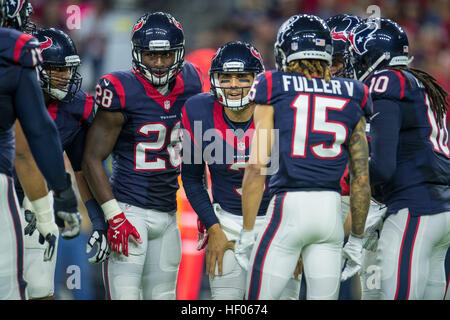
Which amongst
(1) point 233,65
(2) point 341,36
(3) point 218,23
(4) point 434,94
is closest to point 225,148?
(1) point 233,65

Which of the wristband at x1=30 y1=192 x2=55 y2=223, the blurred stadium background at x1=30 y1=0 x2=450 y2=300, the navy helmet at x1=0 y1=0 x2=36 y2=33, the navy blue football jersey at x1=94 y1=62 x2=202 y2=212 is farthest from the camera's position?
the blurred stadium background at x1=30 y1=0 x2=450 y2=300

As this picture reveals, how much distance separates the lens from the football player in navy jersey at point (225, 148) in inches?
149

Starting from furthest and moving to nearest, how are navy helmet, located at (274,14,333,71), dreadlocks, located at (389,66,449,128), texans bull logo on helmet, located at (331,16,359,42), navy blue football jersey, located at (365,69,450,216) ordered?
texans bull logo on helmet, located at (331,16,359,42), dreadlocks, located at (389,66,449,128), navy blue football jersey, located at (365,69,450,216), navy helmet, located at (274,14,333,71)

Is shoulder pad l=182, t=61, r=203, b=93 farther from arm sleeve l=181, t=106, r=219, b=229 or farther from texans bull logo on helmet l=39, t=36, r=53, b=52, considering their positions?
texans bull logo on helmet l=39, t=36, r=53, b=52

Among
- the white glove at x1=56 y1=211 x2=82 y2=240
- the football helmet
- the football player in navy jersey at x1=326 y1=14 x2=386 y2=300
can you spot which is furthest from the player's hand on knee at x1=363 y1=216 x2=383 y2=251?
the white glove at x1=56 y1=211 x2=82 y2=240

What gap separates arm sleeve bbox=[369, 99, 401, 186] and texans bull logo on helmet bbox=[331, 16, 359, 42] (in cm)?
101

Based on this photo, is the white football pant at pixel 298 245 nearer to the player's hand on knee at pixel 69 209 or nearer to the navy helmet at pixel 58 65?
the player's hand on knee at pixel 69 209

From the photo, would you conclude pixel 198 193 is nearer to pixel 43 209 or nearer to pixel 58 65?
pixel 43 209

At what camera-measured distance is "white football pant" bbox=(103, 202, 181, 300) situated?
3.79 metres

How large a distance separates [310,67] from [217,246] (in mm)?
1079

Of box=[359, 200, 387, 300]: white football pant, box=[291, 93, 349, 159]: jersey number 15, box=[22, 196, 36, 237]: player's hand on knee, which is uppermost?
box=[291, 93, 349, 159]: jersey number 15
